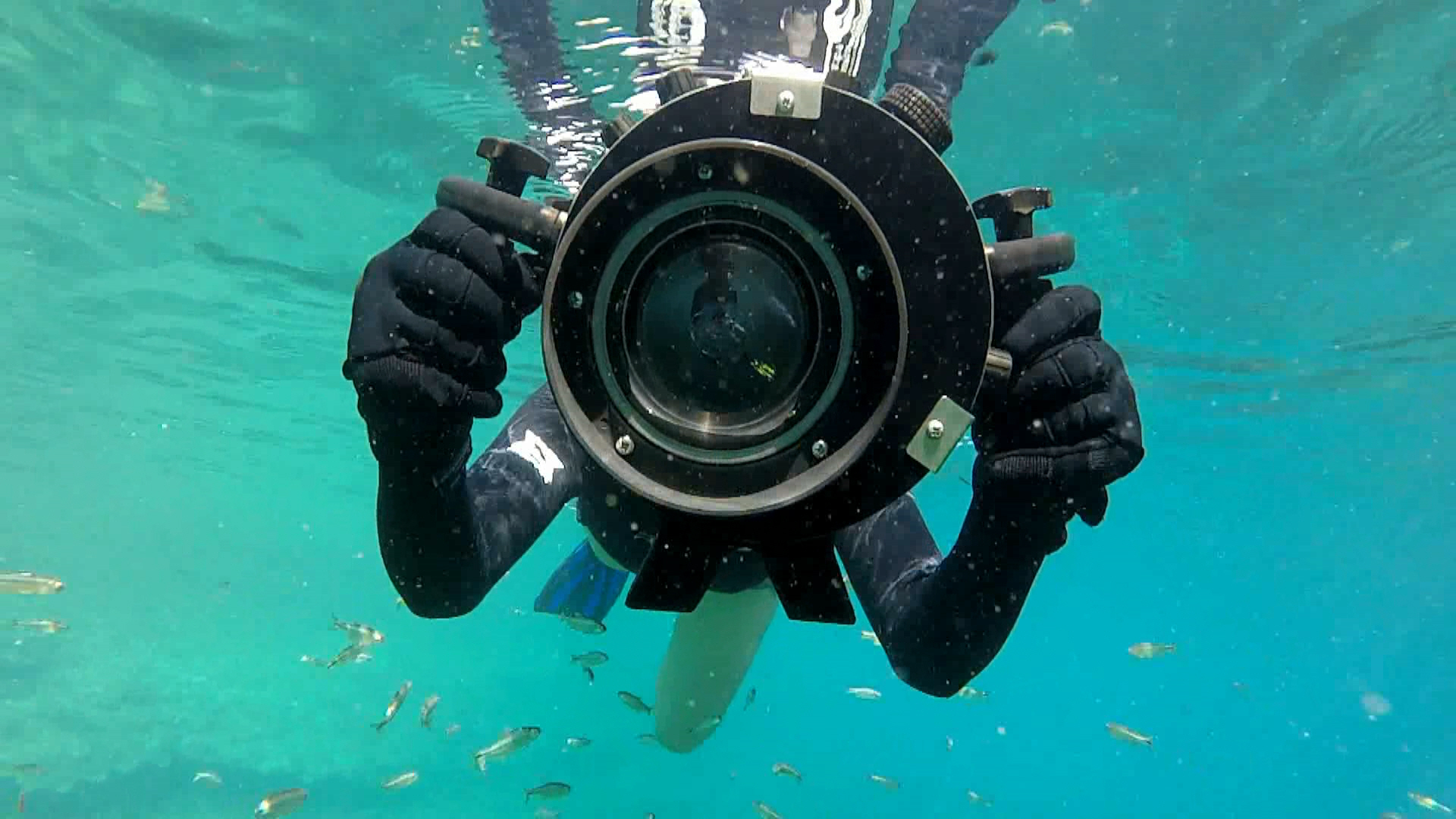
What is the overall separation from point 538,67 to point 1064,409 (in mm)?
8774

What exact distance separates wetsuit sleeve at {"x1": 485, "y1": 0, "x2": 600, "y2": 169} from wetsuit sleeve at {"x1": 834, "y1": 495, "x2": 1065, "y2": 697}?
23.4 feet

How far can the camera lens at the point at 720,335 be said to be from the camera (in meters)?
2.02

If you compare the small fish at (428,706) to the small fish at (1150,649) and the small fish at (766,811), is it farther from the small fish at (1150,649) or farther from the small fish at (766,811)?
the small fish at (1150,649)

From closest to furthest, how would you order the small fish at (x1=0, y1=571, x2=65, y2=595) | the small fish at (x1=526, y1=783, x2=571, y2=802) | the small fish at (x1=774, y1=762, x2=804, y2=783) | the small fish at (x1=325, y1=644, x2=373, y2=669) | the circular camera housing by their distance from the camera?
the circular camera housing
the small fish at (x1=0, y1=571, x2=65, y2=595)
the small fish at (x1=325, y1=644, x2=373, y2=669)
the small fish at (x1=526, y1=783, x2=571, y2=802)
the small fish at (x1=774, y1=762, x2=804, y2=783)

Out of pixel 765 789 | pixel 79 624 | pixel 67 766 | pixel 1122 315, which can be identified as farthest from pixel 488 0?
pixel 79 624

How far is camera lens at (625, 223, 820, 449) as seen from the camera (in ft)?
6.63

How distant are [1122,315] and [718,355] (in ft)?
53.9

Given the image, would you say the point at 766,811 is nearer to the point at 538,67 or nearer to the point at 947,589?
the point at 947,589

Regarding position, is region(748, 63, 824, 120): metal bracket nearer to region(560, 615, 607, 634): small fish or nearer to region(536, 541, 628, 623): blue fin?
region(536, 541, 628, 623): blue fin

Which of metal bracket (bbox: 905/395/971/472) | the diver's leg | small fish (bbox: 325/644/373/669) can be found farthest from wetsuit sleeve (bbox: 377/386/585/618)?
small fish (bbox: 325/644/373/669)

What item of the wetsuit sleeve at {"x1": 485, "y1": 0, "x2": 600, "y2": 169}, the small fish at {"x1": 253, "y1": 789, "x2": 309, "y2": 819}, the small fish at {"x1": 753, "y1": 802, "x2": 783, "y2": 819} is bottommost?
the small fish at {"x1": 253, "y1": 789, "x2": 309, "y2": 819}

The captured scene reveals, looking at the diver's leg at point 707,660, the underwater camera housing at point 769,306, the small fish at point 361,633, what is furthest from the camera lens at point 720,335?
the small fish at point 361,633

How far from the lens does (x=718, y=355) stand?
6.93ft

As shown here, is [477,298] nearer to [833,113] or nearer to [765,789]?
[833,113]
